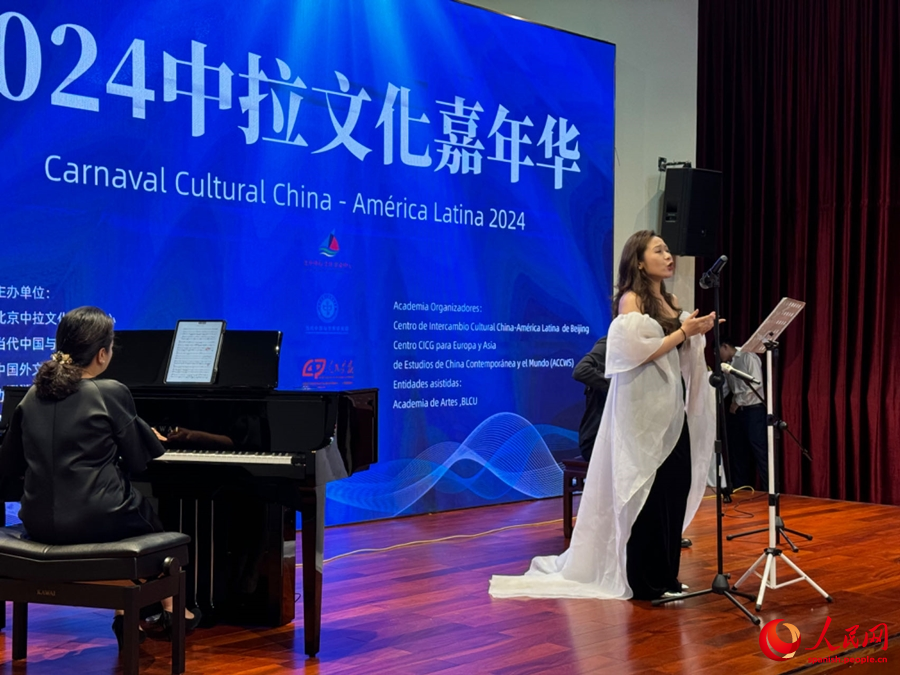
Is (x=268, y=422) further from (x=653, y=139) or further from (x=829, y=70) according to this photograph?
(x=829, y=70)

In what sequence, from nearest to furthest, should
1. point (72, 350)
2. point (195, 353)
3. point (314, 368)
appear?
point (72, 350) → point (195, 353) → point (314, 368)

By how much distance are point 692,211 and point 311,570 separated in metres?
5.37

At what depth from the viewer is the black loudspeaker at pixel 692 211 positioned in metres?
8.11

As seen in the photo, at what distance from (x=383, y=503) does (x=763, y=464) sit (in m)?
3.29

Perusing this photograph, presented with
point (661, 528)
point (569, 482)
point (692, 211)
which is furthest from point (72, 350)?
point (692, 211)

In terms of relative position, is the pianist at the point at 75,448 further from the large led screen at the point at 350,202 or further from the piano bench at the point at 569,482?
the piano bench at the point at 569,482

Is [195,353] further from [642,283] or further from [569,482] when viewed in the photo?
[569,482]

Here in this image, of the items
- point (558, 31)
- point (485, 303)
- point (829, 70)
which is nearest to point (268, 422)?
point (485, 303)

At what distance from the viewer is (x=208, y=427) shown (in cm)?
389

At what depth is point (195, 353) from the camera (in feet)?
13.2

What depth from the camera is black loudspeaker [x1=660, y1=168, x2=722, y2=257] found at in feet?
26.6

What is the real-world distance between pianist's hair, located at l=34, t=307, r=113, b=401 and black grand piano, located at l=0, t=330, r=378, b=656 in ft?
1.85

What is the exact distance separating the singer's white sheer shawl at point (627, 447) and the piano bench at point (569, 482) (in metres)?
1.16

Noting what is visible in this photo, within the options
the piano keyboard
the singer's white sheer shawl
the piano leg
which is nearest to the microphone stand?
the singer's white sheer shawl
